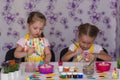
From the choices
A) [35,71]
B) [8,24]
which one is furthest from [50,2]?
[35,71]

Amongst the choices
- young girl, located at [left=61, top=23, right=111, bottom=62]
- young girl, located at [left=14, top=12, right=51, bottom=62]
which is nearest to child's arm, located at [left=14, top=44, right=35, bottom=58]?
young girl, located at [left=14, top=12, right=51, bottom=62]

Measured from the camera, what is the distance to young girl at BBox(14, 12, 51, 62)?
229 centimetres

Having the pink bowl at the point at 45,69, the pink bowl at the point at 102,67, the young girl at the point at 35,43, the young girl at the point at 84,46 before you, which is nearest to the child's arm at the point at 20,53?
the young girl at the point at 35,43

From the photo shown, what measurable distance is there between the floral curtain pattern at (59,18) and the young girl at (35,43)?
1.88ft

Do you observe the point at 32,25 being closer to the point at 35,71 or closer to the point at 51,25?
the point at 35,71

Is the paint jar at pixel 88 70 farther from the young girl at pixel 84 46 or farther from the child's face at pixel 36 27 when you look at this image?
the child's face at pixel 36 27

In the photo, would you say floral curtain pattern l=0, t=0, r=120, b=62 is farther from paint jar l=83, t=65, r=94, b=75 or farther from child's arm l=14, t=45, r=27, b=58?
paint jar l=83, t=65, r=94, b=75

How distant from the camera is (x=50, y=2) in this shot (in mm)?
2973

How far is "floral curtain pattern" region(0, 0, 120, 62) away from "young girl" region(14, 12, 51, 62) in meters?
0.57

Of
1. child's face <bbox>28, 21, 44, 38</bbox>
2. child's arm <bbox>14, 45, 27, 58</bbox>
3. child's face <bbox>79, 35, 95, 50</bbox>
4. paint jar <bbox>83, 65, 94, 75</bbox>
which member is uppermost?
child's face <bbox>28, 21, 44, 38</bbox>

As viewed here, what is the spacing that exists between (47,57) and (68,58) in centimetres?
16

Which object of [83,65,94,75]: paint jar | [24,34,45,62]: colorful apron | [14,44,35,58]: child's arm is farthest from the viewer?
[24,34,45,62]: colorful apron

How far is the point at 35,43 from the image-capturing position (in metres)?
2.40

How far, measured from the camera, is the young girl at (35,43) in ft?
7.52
